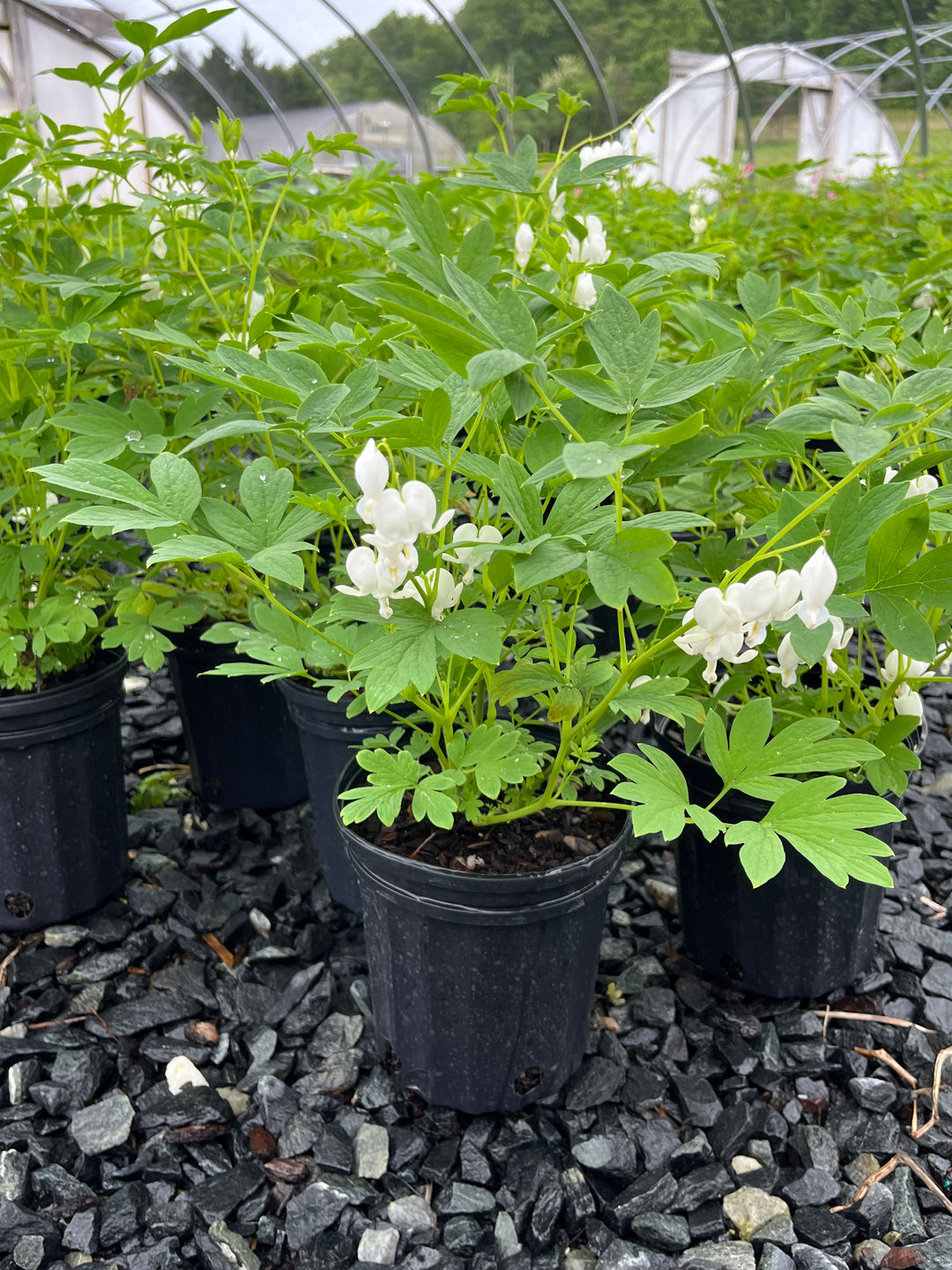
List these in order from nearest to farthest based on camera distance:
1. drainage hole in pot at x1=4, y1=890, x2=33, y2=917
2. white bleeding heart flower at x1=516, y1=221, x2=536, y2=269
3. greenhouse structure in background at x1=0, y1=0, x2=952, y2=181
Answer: white bleeding heart flower at x1=516, y1=221, x2=536, y2=269 → drainage hole in pot at x1=4, y1=890, x2=33, y2=917 → greenhouse structure in background at x1=0, y1=0, x2=952, y2=181

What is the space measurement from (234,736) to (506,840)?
0.87m

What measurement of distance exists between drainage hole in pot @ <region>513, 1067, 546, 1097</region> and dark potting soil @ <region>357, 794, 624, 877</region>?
0.29 meters

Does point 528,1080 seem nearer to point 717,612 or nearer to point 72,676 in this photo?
point 717,612

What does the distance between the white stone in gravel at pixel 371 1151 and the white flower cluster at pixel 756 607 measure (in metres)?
0.84

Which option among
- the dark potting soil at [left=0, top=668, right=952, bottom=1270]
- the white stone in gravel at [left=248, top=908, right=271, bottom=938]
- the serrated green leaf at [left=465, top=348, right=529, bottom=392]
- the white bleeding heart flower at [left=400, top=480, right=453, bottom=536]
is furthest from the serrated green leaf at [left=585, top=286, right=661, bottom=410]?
the white stone in gravel at [left=248, top=908, right=271, bottom=938]

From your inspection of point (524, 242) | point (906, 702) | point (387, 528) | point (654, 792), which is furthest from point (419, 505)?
point (906, 702)

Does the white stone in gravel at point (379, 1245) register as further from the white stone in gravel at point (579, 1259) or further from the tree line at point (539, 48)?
the tree line at point (539, 48)

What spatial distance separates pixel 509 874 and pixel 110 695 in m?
0.91

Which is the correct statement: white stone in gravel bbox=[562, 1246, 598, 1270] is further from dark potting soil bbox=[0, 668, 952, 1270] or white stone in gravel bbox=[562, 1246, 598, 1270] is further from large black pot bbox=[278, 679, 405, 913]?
large black pot bbox=[278, 679, 405, 913]

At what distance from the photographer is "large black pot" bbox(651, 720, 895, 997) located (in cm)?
152

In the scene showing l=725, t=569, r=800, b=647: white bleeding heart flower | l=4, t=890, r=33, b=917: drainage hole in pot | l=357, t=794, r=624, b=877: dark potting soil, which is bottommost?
l=4, t=890, r=33, b=917: drainage hole in pot

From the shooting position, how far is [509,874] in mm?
1228

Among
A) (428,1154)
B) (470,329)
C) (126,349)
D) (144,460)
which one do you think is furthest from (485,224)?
(428,1154)

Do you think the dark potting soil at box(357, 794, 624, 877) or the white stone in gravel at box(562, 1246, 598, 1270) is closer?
the white stone in gravel at box(562, 1246, 598, 1270)
